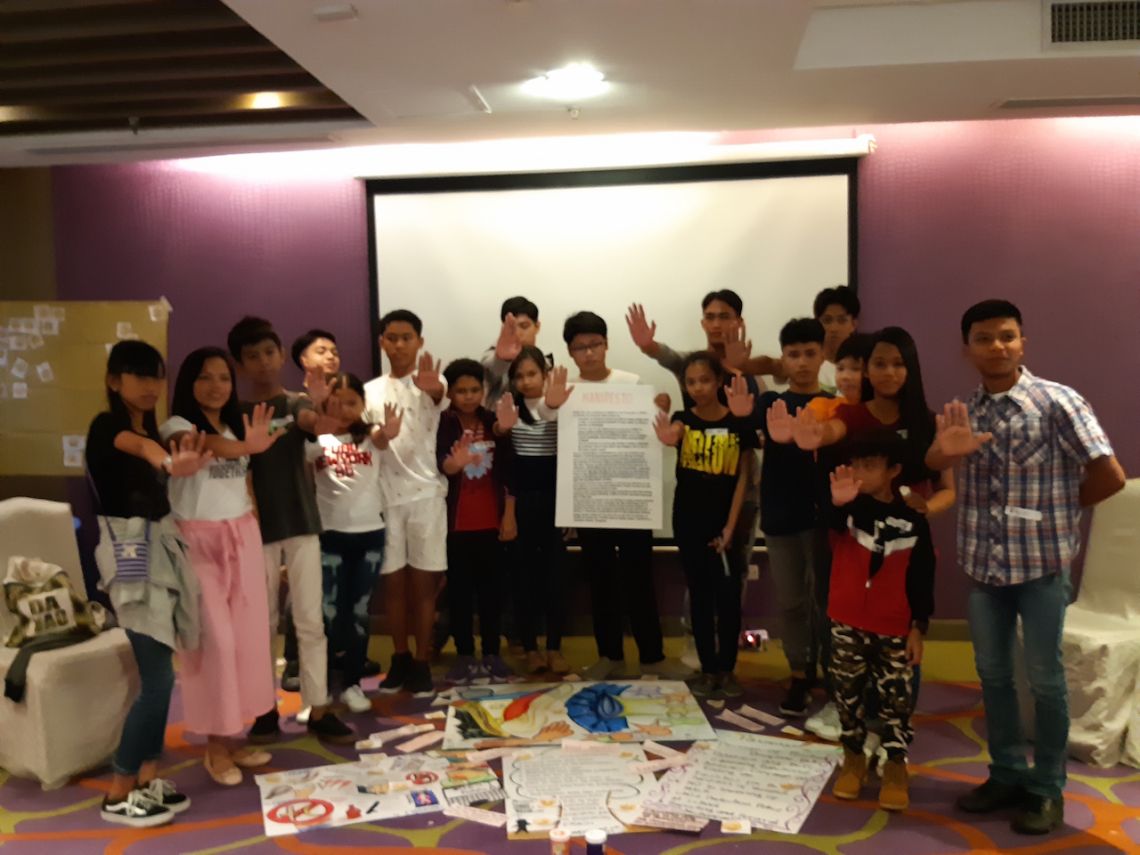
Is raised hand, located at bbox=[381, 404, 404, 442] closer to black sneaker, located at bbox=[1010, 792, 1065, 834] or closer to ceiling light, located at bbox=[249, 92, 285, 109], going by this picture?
ceiling light, located at bbox=[249, 92, 285, 109]

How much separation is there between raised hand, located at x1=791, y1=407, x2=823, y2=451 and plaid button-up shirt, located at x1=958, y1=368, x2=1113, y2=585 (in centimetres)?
50

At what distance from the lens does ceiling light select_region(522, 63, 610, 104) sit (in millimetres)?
3234

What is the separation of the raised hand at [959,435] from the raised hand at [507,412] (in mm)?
1739

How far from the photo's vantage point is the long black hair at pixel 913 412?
2723 millimetres

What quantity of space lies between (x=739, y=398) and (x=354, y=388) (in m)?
1.55

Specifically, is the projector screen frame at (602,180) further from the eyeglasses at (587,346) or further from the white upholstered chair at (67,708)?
the white upholstered chair at (67,708)

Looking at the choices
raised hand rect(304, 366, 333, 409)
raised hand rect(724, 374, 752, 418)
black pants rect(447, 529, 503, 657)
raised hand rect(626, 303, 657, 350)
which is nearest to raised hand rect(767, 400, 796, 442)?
raised hand rect(724, 374, 752, 418)

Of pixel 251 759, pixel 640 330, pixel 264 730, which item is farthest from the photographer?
pixel 640 330

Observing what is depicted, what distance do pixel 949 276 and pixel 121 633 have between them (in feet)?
13.6

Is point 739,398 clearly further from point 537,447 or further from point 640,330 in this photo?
point 537,447

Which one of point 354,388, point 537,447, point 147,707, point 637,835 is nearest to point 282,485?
point 354,388

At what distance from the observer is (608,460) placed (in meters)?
3.68

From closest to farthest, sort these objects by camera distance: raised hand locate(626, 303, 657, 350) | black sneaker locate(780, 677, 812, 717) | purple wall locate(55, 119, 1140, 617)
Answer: black sneaker locate(780, 677, 812, 717), raised hand locate(626, 303, 657, 350), purple wall locate(55, 119, 1140, 617)

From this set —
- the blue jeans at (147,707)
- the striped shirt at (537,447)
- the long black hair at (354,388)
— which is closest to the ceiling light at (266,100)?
the long black hair at (354,388)
